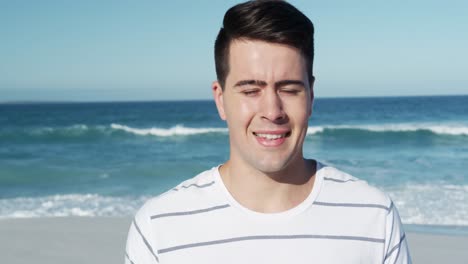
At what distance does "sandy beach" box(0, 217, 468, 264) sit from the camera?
6.42 meters

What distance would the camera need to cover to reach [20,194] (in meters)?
13.8

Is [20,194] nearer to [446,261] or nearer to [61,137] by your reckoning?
[446,261]

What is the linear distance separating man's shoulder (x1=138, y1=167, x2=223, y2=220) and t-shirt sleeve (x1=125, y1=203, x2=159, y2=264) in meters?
0.04

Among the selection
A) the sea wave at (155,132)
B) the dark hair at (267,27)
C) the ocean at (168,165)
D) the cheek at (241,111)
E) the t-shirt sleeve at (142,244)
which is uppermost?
the dark hair at (267,27)

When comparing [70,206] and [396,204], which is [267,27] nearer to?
[396,204]

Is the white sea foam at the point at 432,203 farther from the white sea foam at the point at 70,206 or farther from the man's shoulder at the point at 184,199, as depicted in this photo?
the man's shoulder at the point at 184,199

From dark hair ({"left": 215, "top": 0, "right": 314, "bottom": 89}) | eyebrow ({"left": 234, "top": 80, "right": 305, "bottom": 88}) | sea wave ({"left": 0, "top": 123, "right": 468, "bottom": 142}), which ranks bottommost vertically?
sea wave ({"left": 0, "top": 123, "right": 468, "bottom": 142})

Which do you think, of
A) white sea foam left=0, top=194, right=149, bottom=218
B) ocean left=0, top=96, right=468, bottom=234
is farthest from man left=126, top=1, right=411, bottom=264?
white sea foam left=0, top=194, right=149, bottom=218

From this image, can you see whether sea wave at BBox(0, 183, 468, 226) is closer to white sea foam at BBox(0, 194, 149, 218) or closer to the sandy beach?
white sea foam at BBox(0, 194, 149, 218)

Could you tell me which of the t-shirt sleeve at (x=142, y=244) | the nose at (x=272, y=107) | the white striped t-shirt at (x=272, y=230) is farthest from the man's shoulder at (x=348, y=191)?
the t-shirt sleeve at (x=142, y=244)

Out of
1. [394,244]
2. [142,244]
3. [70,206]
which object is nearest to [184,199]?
[142,244]

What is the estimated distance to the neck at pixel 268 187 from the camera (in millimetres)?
2271

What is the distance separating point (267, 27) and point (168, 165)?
17203 mm

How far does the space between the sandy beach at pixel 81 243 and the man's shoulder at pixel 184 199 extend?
425cm
